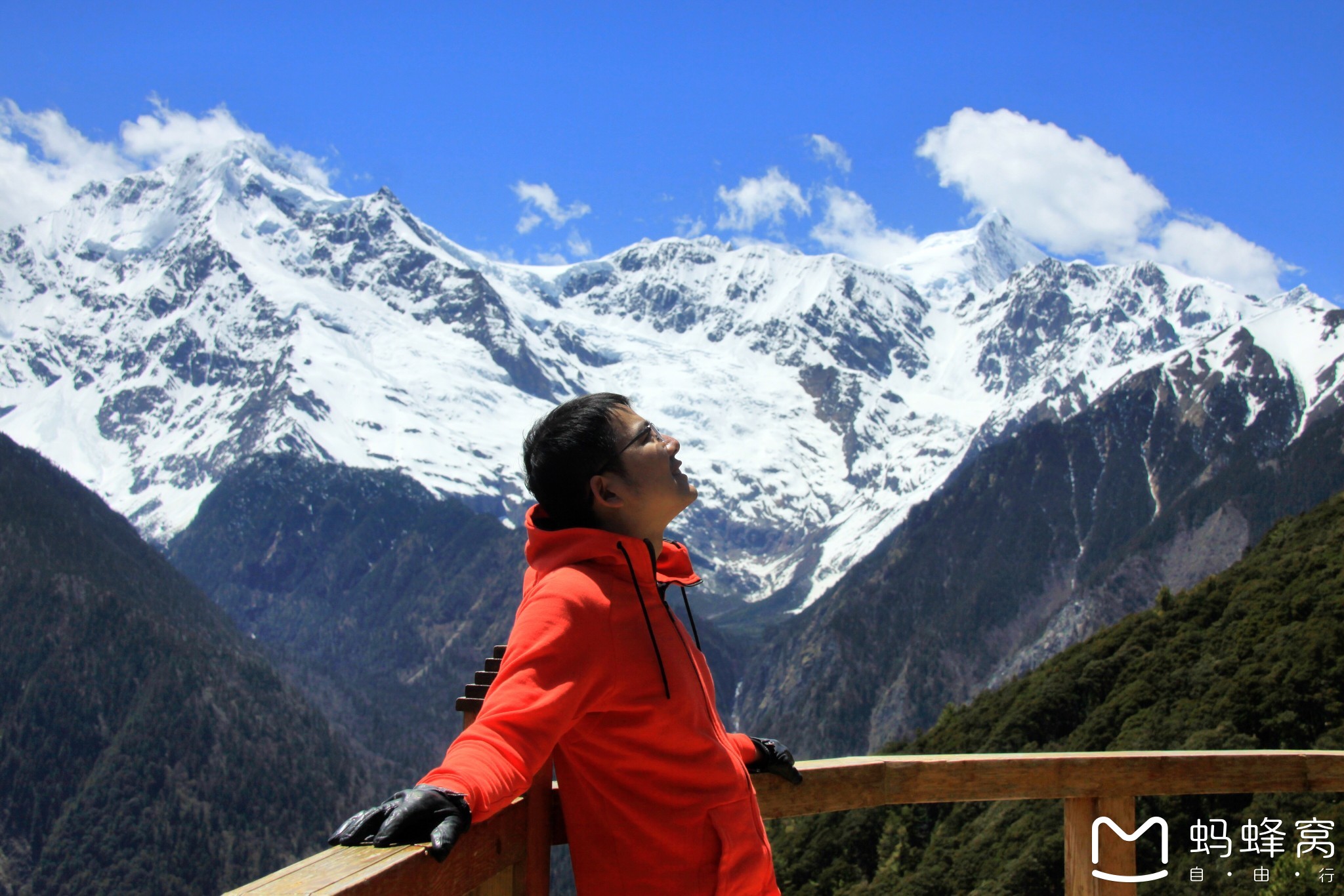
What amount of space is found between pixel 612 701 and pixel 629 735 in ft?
0.51

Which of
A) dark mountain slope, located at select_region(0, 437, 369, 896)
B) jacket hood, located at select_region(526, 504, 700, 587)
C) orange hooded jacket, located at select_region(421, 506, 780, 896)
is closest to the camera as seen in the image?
orange hooded jacket, located at select_region(421, 506, 780, 896)

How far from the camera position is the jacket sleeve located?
3.37m

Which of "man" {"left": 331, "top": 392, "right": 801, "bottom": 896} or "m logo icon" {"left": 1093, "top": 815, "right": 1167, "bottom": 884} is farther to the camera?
"m logo icon" {"left": 1093, "top": 815, "right": 1167, "bottom": 884}

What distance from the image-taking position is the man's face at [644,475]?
4402mm

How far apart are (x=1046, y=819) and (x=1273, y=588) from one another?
26645 millimetres

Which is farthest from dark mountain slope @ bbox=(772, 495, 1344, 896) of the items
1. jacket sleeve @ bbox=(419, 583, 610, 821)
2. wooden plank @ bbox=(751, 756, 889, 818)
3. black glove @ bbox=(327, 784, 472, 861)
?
black glove @ bbox=(327, 784, 472, 861)

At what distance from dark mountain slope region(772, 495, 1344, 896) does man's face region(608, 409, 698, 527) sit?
19.6 ft

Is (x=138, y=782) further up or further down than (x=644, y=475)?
further up

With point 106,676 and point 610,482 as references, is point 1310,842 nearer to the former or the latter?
point 610,482

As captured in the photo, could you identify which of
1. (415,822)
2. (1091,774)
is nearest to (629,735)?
(415,822)

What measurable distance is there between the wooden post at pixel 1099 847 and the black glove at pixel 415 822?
12.6 feet

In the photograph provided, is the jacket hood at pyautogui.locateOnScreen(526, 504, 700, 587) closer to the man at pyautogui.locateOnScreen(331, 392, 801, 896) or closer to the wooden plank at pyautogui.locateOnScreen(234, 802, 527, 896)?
the man at pyautogui.locateOnScreen(331, 392, 801, 896)

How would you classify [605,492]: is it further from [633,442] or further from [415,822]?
[415,822]

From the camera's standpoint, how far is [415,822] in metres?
3.12
